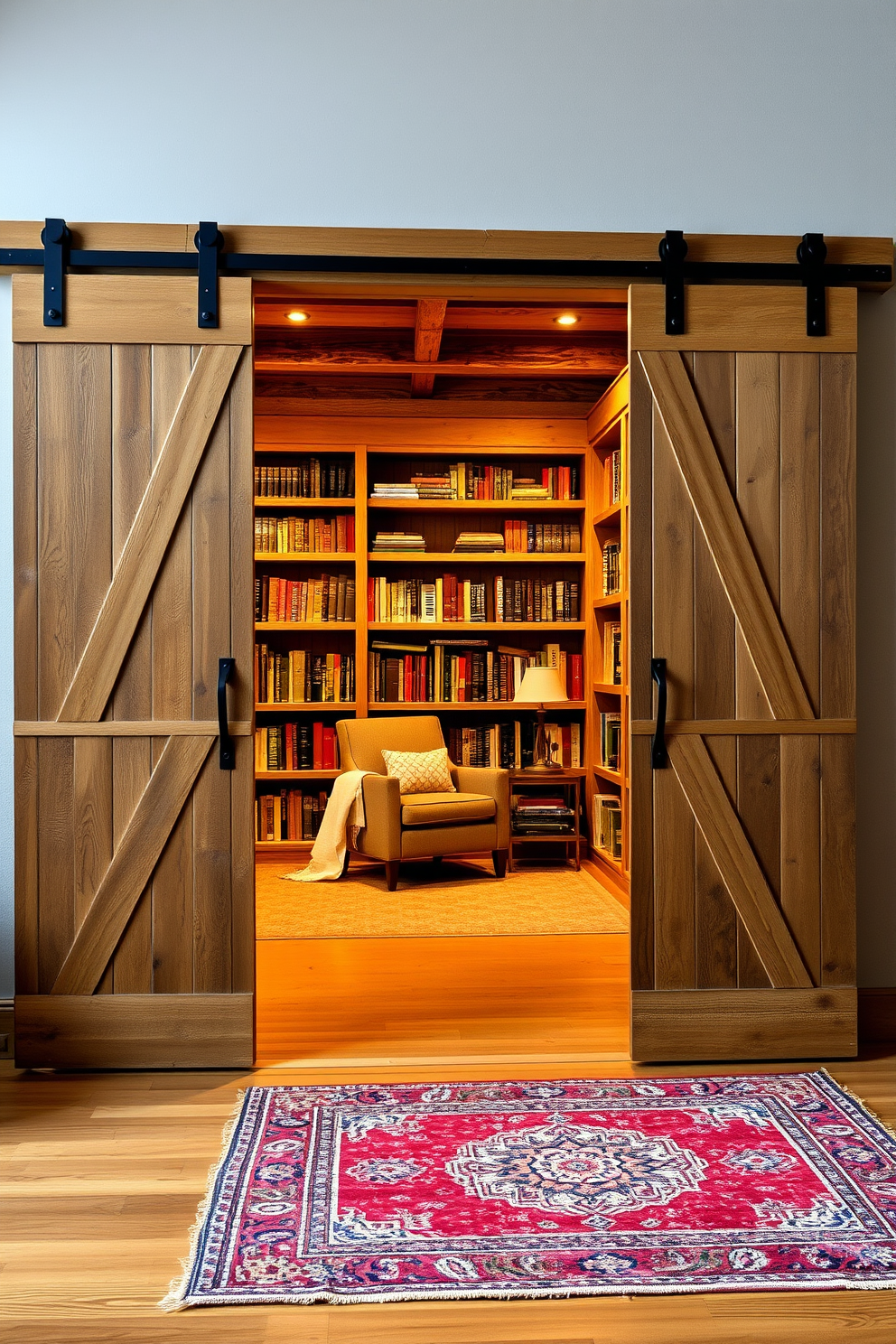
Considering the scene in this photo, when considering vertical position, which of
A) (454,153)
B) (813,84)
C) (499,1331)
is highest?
(813,84)

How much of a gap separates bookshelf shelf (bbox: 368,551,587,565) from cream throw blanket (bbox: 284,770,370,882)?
1374mm

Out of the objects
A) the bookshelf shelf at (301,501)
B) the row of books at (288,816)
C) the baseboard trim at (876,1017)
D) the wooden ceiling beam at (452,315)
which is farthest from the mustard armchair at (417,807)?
the baseboard trim at (876,1017)

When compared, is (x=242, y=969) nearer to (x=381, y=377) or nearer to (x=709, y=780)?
(x=709, y=780)

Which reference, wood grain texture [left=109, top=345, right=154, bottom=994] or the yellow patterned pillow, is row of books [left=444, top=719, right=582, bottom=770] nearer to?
the yellow patterned pillow

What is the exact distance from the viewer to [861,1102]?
2.86 meters

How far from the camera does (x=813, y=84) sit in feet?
11.2

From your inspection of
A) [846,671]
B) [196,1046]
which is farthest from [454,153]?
[196,1046]

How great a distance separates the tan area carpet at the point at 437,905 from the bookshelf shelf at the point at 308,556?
1857 millimetres

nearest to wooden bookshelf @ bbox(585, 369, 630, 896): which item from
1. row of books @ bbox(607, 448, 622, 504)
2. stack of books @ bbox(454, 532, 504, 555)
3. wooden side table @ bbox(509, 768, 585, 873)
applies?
row of books @ bbox(607, 448, 622, 504)

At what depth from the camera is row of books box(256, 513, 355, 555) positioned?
6.68 m

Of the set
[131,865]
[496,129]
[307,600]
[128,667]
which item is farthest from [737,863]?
[307,600]

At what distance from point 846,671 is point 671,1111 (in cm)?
139

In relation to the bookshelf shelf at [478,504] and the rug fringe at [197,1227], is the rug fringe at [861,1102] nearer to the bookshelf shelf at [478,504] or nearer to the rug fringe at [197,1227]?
the rug fringe at [197,1227]

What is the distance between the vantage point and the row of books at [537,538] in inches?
268
